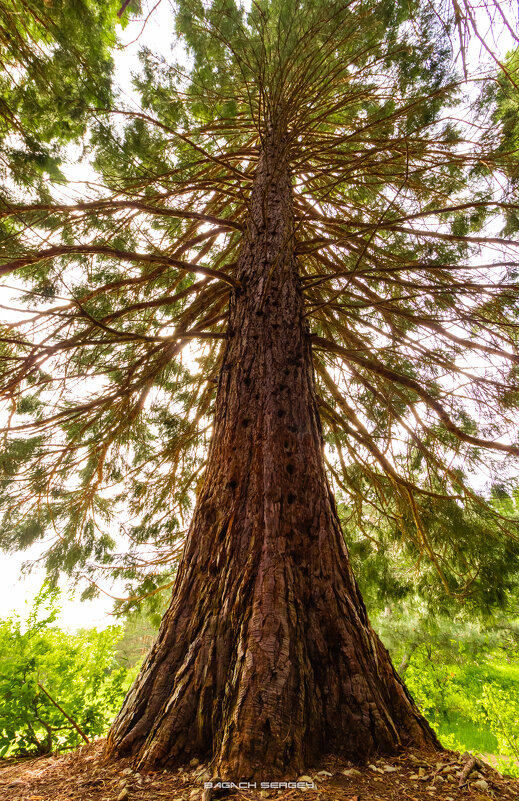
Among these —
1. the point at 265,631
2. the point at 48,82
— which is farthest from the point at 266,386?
the point at 48,82

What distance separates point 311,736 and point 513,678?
9.75 metres

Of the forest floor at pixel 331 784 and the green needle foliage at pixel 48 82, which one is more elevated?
the green needle foliage at pixel 48 82

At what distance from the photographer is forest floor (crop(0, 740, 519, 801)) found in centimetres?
107

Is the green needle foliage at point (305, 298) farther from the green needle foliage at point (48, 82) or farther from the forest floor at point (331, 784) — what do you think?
the forest floor at point (331, 784)

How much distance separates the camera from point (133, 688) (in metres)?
1.51

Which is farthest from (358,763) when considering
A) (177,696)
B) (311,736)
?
(177,696)

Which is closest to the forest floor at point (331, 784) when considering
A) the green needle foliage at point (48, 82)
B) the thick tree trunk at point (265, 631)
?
the thick tree trunk at point (265, 631)

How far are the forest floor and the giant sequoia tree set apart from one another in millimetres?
63

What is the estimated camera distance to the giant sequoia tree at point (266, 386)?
1384mm

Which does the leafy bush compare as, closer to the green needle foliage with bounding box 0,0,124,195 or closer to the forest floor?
the forest floor

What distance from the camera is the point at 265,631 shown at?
1363 millimetres

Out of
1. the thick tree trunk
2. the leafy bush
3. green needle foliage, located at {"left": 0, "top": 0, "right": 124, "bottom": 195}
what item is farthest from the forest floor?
green needle foliage, located at {"left": 0, "top": 0, "right": 124, "bottom": 195}

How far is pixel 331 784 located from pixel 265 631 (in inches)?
16.8

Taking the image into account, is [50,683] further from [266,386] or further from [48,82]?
[48,82]
